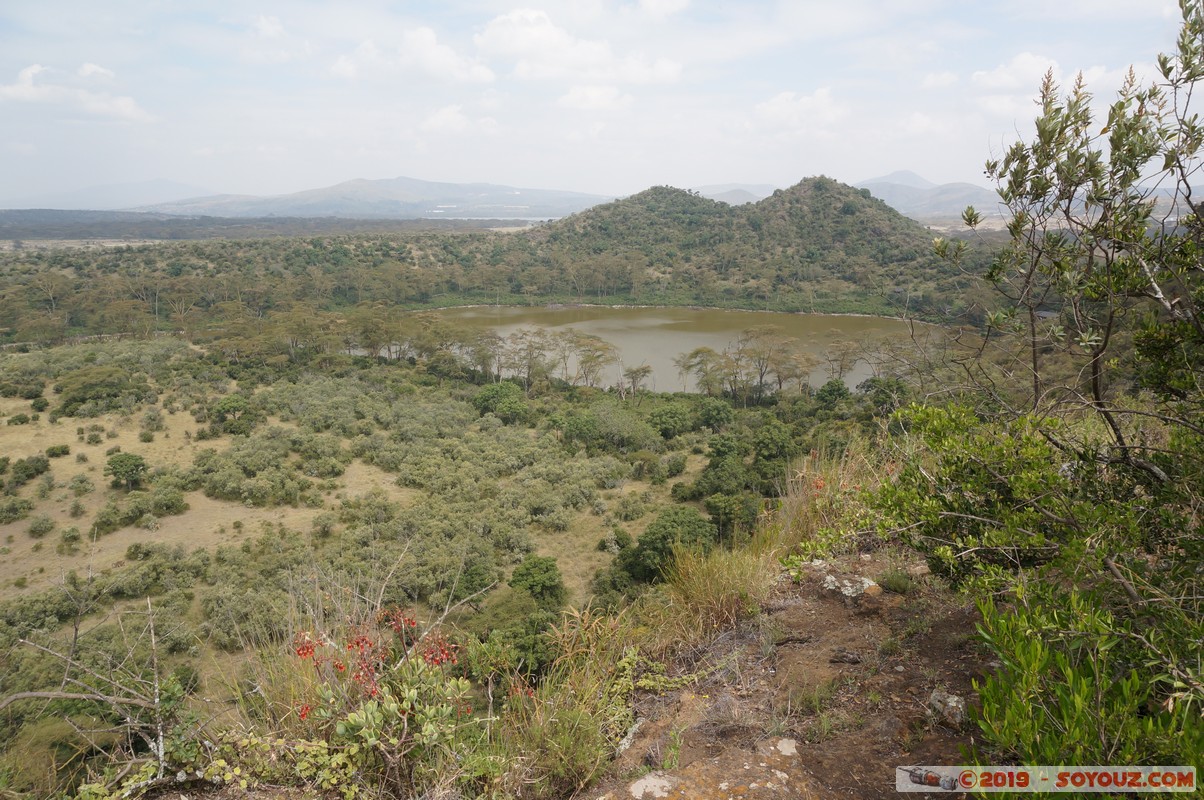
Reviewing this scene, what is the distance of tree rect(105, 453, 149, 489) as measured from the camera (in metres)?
14.1

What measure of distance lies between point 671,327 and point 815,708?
37510 mm

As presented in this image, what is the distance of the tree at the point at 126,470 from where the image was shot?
14.1 meters

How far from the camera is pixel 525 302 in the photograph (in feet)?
161

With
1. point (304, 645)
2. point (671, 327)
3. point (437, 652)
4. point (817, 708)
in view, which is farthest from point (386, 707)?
point (671, 327)

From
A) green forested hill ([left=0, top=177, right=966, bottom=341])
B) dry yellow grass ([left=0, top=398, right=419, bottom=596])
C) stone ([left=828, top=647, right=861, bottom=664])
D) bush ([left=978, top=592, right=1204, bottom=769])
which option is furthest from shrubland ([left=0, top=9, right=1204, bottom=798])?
green forested hill ([left=0, top=177, right=966, bottom=341])

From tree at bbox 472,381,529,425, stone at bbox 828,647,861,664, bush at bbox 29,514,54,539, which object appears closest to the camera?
stone at bbox 828,647,861,664

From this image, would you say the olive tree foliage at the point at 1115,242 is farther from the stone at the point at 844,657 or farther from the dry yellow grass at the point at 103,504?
the dry yellow grass at the point at 103,504

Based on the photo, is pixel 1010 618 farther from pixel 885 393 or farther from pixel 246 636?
pixel 885 393

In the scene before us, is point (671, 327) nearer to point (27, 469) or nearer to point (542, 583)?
point (542, 583)

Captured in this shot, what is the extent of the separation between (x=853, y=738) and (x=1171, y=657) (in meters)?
1.13

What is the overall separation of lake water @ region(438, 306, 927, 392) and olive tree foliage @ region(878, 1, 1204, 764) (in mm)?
23209

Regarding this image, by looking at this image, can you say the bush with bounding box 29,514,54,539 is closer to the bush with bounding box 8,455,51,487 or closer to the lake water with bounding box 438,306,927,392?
the bush with bounding box 8,455,51,487

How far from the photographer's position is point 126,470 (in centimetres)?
1419

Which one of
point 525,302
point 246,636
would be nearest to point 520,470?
point 246,636
